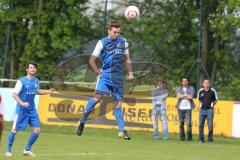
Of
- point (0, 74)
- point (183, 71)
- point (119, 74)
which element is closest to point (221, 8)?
point (183, 71)

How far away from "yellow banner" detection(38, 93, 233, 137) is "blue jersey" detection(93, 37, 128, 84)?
1090 cm

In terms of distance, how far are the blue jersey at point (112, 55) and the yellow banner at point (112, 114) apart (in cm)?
1090

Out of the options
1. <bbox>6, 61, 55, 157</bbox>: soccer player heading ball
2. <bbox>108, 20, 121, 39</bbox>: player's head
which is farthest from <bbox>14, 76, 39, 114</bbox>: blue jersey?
<bbox>108, 20, 121, 39</bbox>: player's head

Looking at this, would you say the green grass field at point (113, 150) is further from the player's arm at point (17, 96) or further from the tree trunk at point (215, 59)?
the tree trunk at point (215, 59)

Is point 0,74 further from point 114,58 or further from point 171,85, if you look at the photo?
point 114,58

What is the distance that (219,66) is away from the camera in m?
30.4

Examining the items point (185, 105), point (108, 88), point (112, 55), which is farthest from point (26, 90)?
point (185, 105)

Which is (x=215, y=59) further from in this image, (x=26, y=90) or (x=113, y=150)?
(x=26, y=90)

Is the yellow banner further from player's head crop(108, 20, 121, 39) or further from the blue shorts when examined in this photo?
player's head crop(108, 20, 121, 39)

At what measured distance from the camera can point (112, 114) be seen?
2630cm

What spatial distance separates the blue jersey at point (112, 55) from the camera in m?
14.6

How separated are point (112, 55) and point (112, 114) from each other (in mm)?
11732

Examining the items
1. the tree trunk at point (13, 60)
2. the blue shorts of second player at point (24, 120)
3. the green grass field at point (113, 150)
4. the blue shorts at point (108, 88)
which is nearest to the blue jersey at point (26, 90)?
the blue shorts of second player at point (24, 120)

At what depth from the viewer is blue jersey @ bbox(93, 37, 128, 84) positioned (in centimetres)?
1464
